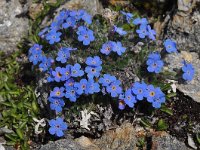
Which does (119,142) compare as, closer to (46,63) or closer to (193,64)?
(46,63)

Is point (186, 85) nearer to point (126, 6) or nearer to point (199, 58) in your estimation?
point (199, 58)

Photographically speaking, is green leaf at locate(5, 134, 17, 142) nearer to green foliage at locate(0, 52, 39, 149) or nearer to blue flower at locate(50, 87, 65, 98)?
green foliage at locate(0, 52, 39, 149)

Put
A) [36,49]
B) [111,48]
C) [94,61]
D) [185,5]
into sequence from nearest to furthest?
[94,61] < [111,48] < [36,49] < [185,5]

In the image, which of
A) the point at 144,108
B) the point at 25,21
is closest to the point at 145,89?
the point at 144,108

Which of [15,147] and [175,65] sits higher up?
[175,65]

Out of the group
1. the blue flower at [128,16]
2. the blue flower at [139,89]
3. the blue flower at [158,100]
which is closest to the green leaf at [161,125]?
the blue flower at [158,100]

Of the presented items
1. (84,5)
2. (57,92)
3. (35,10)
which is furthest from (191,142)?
(35,10)
